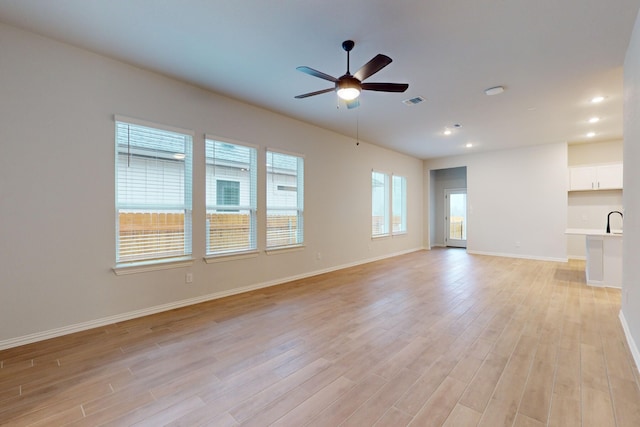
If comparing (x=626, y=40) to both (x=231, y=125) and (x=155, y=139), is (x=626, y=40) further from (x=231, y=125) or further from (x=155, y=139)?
(x=155, y=139)

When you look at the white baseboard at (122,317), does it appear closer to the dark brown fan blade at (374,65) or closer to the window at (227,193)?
the window at (227,193)

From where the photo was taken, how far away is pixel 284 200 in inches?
207

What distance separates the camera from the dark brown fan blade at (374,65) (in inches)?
91.7

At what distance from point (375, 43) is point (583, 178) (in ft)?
24.2

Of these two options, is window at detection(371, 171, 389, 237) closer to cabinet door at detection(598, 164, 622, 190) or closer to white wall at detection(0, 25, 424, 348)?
white wall at detection(0, 25, 424, 348)

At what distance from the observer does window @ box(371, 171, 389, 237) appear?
7.52m

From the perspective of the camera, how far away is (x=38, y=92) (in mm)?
2873

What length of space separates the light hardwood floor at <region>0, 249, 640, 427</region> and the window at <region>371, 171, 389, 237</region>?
→ 359 cm

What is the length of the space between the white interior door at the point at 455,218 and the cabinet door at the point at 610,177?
350 cm

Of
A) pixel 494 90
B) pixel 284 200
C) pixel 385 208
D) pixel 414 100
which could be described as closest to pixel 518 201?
pixel 385 208

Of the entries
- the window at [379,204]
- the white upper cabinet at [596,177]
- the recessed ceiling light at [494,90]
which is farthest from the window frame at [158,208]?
the white upper cabinet at [596,177]

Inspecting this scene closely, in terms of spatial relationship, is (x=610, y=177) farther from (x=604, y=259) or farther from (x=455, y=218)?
(x=455, y=218)

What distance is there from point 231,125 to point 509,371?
4.45 m

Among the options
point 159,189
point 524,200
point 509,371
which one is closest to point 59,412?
point 159,189
